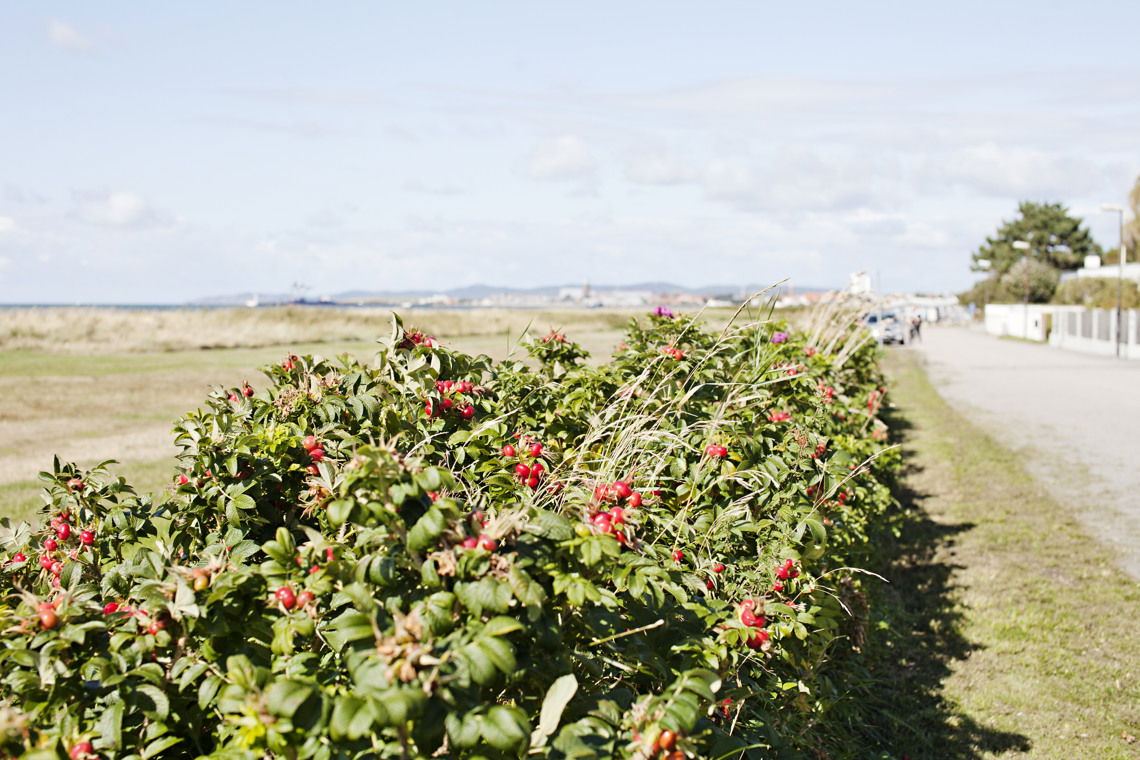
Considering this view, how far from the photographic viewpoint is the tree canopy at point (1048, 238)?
79.8 metres

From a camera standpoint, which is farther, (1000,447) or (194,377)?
(194,377)

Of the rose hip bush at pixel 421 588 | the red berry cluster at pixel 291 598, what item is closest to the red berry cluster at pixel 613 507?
the rose hip bush at pixel 421 588

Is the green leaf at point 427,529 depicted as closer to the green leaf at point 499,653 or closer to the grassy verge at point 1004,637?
the green leaf at point 499,653

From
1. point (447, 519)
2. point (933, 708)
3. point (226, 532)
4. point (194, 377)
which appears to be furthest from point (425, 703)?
point (194, 377)

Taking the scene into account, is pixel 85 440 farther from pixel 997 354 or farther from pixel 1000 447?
Result: pixel 997 354

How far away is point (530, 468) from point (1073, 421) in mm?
13374

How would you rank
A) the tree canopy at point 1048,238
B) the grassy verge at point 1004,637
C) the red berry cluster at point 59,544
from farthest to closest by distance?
the tree canopy at point 1048,238 → the grassy verge at point 1004,637 → the red berry cluster at point 59,544

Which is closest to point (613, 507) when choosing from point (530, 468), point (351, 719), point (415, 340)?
point (530, 468)

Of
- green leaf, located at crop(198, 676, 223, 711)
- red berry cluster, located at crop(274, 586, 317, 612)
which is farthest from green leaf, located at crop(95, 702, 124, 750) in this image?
red berry cluster, located at crop(274, 586, 317, 612)

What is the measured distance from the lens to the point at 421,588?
5.96ft

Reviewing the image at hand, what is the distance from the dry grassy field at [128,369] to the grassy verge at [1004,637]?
2.23m

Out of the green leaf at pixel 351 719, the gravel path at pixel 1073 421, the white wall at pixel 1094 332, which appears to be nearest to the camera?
the green leaf at pixel 351 719

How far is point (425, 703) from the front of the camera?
1.51m

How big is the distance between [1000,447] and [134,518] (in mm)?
11030
